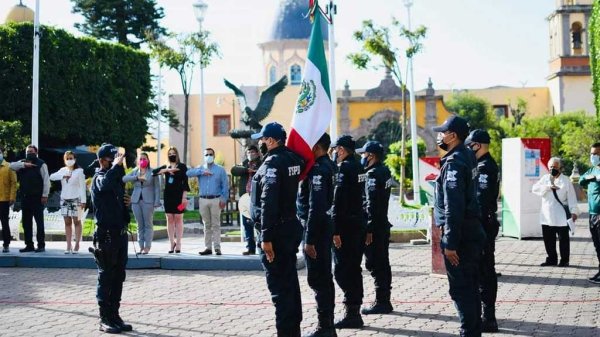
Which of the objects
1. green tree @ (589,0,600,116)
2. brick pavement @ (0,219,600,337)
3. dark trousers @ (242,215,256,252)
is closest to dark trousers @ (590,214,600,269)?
brick pavement @ (0,219,600,337)

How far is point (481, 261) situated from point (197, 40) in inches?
1355

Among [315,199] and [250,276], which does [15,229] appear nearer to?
[250,276]

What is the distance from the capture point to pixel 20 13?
45625 mm

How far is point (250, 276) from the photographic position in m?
13.3

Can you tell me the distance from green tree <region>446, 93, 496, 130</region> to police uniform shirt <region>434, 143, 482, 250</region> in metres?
60.4

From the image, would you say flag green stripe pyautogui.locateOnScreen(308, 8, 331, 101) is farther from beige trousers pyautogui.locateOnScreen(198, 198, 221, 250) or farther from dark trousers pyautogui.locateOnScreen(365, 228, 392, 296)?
beige trousers pyautogui.locateOnScreen(198, 198, 221, 250)

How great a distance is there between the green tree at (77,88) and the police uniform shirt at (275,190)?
30258 mm

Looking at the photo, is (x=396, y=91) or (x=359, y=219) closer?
(x=359, y=219)

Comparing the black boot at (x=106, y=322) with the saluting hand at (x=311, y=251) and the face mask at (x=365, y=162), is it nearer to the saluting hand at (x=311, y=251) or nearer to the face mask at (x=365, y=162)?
the saluting hand at (x=311, y=251)

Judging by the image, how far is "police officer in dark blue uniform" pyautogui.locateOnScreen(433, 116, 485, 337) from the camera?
7.58m

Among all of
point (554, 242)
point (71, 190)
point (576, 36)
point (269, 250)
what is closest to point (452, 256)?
point (269, 250)

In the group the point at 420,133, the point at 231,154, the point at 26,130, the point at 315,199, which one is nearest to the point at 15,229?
the point at 315,199

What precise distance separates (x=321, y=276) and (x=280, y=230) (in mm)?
1052

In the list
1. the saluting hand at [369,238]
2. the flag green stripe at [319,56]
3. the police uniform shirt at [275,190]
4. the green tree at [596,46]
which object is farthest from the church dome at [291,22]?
the police uniform shirt at [275,190]
